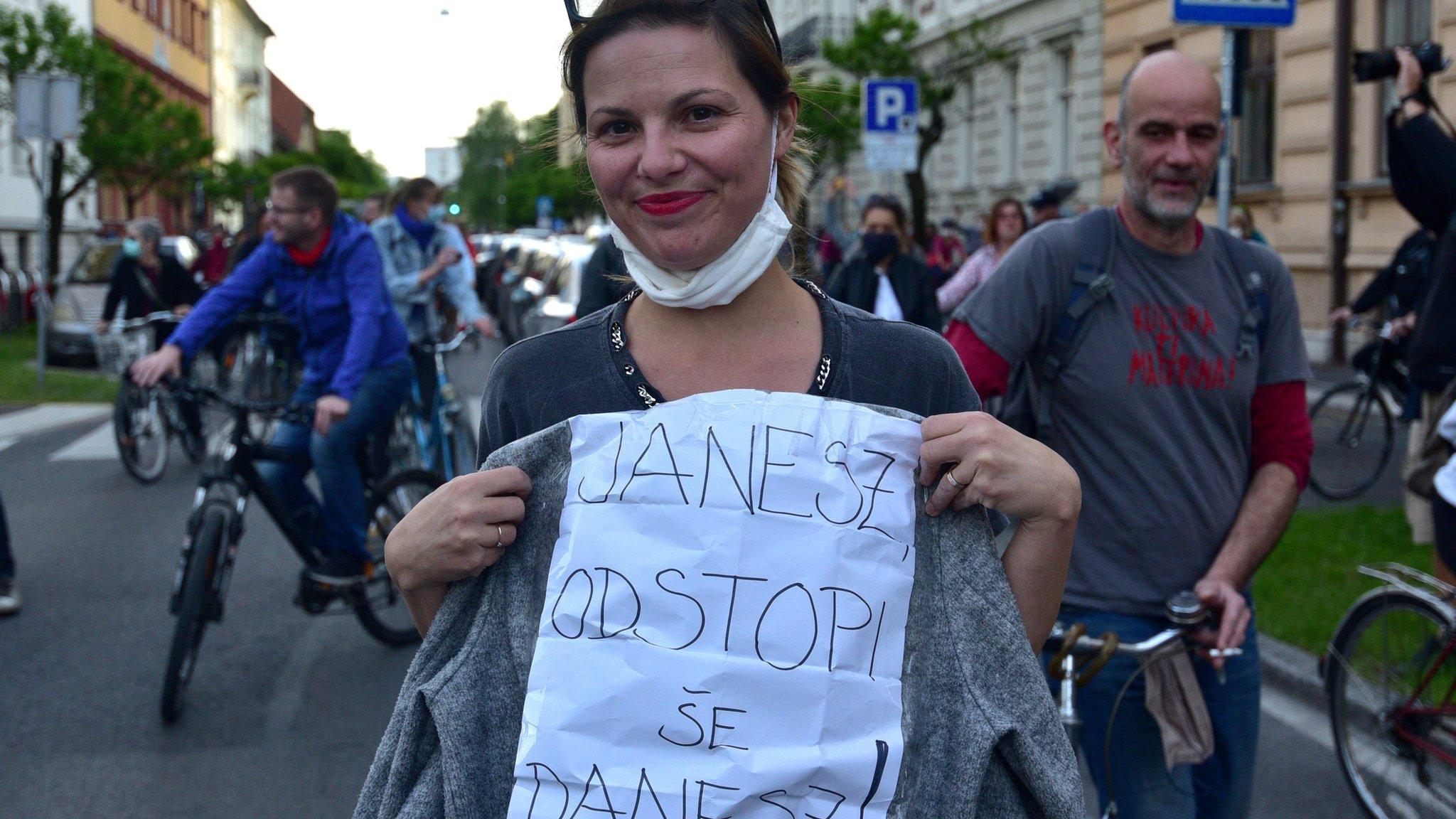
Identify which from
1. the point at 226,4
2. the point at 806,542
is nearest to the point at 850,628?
the point at 806,542

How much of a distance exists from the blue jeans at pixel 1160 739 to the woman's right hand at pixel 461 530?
1.68 metres

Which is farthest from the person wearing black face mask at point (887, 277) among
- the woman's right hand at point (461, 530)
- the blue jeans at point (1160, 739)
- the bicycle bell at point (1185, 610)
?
the woman's right hand at point (461, 530)

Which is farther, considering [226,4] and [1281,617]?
[226,4]

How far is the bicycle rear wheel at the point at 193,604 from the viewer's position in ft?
18.0

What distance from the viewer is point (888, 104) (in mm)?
14930

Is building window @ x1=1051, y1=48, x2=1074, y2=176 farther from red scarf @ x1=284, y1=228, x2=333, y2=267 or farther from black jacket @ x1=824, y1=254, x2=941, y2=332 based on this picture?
red scarf @ x1=284, y1=228, x2=333, y2=267

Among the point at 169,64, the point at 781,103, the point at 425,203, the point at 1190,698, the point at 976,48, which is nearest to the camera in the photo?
the point at 781,103

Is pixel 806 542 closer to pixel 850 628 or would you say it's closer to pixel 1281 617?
pixel 850 628

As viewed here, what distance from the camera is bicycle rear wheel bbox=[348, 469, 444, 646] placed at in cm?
652

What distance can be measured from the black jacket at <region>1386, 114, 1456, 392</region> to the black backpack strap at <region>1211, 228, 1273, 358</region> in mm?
1884

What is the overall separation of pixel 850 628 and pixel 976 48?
1101 inches

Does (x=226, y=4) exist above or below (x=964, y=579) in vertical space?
above

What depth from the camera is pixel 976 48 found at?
28.2m

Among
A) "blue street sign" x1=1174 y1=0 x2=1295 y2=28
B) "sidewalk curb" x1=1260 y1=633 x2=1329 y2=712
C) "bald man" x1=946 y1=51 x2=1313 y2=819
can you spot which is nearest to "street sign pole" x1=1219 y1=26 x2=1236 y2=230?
"blue street sign" x1=1174 y1=0 x2=1295 y2=28
